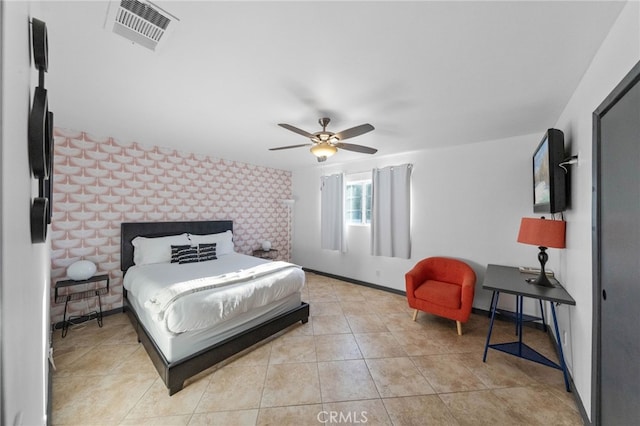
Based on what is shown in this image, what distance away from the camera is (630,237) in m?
1.14

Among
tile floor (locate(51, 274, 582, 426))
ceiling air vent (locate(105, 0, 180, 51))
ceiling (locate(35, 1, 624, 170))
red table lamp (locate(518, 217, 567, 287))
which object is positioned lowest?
tile floor (locate(51, 274, 582, 426))

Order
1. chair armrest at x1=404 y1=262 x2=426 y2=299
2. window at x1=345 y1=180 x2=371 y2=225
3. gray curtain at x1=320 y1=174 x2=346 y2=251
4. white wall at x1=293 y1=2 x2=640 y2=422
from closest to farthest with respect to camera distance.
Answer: white wall at x1=293 y1=2 x2=640 y2=422
chair armrest at x1=404 y1=262 x2=426 y2=299
window at x1=345 y1=180 x2=371 y2=225
gray curtain at x1=320 y1=174 x2=346 y2=251

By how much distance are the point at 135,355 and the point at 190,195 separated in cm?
240

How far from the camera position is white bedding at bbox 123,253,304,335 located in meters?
1.92

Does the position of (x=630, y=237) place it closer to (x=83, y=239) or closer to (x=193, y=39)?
(x=193, y=39)

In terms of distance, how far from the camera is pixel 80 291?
2.96m

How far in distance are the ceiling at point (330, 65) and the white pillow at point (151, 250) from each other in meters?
1.51

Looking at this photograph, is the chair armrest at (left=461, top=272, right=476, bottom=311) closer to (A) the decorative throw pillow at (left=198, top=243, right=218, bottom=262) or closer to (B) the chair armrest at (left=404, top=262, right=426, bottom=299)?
(B) the chair armrest at (left=404, top=262, right=426, bottom=299)

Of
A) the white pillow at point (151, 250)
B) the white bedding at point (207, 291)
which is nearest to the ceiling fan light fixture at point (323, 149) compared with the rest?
the white bedding at point (207, 291)

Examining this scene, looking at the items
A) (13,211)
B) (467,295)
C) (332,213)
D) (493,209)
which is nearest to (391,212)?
(332,213)

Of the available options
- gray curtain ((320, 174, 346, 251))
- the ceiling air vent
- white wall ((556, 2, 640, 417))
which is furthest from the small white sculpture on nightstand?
white wall ((556, 2, 640, 417))

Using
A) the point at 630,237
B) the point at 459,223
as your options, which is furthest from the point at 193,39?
the point at 459,223

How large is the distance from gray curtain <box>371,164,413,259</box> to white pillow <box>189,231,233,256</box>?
2.53m

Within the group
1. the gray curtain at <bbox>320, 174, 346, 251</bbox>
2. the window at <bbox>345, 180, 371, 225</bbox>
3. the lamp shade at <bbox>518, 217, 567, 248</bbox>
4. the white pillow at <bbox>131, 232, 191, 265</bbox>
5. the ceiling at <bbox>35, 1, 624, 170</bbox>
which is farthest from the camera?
the gray curtain at <bbox>320, 174, 346, 251</bbox>
